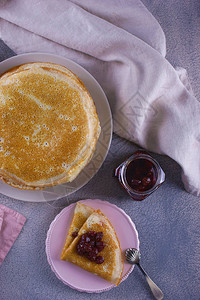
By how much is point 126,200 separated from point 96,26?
2.79ft

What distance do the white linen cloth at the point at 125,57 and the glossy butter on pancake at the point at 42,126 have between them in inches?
8.9

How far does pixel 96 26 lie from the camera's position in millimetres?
1461

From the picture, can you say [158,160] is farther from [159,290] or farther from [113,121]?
[159,290]

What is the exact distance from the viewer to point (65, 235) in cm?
156

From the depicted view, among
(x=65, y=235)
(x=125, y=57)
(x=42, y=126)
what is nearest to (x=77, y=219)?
(x=65, y=235)

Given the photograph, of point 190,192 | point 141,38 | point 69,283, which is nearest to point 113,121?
point 141,38

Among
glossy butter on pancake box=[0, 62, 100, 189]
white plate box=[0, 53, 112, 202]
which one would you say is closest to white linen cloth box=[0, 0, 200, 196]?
white plate box=[0, 53, 112, 202]

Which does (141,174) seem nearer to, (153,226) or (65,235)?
(153,226)

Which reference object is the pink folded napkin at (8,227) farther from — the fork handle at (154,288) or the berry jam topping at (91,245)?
the fork handle at (154,288)

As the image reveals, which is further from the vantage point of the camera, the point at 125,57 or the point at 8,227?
the point at 8,227

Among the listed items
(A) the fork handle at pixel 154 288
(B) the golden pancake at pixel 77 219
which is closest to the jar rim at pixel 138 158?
(B) the golden pancake at pixel 77 219

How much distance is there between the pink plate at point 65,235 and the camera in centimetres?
154

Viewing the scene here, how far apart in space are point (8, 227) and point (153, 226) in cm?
73

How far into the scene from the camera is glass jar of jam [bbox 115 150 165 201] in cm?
147
